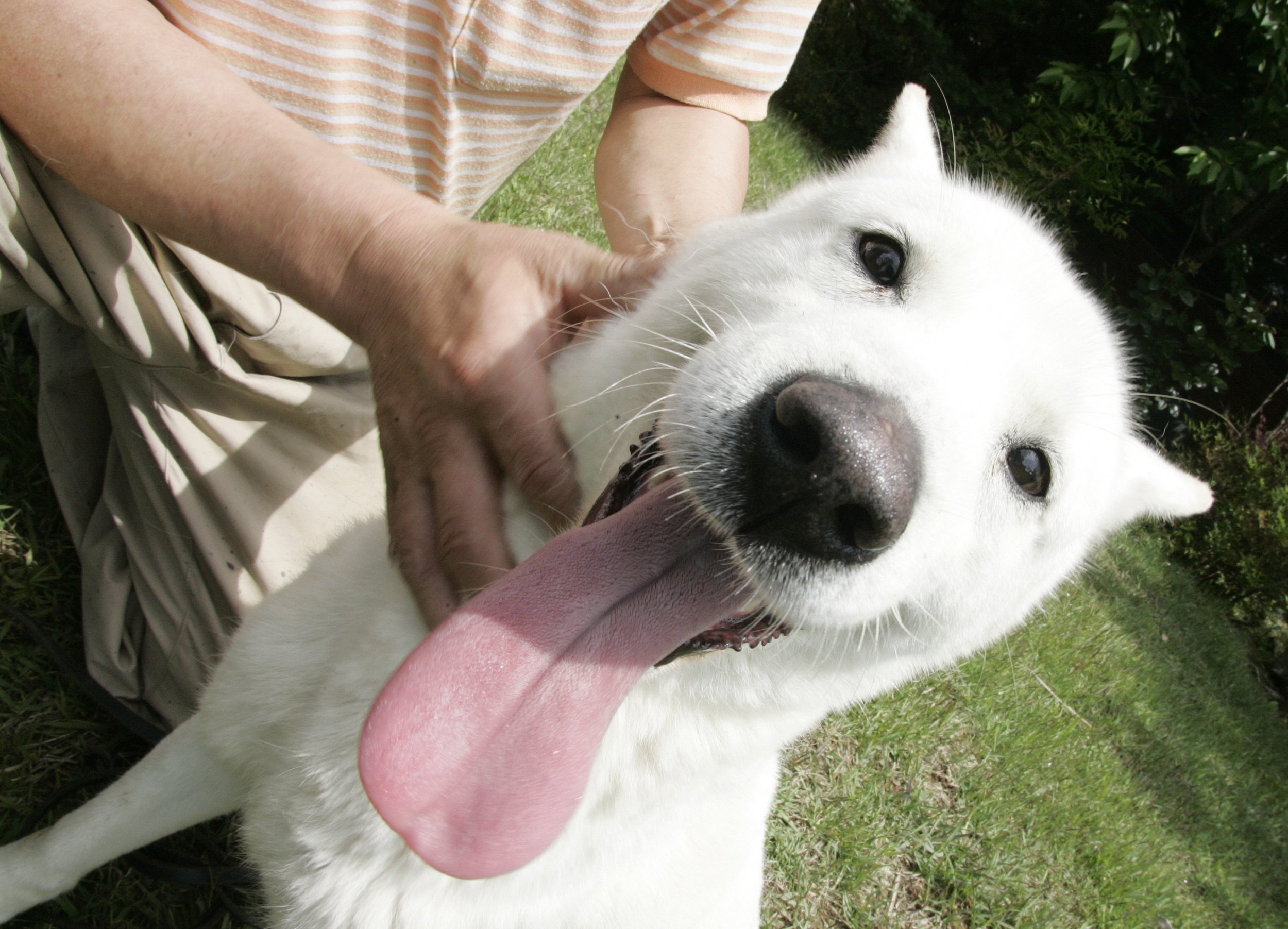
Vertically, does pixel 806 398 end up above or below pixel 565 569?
above

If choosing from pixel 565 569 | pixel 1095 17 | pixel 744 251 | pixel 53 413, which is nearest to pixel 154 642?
pixel 53 413

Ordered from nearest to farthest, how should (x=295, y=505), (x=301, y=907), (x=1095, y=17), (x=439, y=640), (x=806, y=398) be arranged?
(x=806, y=398), (x=439, y=640), (x=301, y=907), (x=295, y=505), (x=1095, y=17)

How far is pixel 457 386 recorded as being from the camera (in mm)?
1438

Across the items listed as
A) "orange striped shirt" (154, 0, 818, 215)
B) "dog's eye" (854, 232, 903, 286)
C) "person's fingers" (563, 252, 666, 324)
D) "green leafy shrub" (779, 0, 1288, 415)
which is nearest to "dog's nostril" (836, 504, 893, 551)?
"dog's eye" (854, 232, 903, 286)

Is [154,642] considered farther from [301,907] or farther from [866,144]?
[866,144]

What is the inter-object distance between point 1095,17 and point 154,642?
1185 cm

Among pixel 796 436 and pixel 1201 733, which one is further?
pixel 1201 733

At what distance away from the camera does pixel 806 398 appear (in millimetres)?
1200

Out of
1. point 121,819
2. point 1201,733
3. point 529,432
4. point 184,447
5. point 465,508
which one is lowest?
point 1201,733

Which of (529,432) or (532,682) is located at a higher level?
(529,432)

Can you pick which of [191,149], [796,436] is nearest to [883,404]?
[796,436]

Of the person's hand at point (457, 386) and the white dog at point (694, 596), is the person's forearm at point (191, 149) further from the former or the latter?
the white dog at point (694, 596)

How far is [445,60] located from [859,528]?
1563mm

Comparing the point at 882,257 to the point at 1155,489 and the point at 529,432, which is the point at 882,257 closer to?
the point at 529,432
